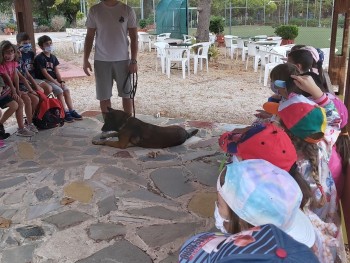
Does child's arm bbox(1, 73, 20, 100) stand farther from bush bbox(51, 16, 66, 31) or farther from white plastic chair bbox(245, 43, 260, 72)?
bush bbox(51, 16, 66, 31)

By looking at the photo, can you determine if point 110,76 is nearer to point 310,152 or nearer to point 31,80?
point 31,80

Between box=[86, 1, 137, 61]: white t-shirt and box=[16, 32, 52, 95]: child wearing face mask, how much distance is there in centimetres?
106

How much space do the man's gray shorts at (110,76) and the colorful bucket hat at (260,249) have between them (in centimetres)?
416

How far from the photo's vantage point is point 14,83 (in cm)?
526

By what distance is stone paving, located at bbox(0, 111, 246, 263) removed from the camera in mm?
2867

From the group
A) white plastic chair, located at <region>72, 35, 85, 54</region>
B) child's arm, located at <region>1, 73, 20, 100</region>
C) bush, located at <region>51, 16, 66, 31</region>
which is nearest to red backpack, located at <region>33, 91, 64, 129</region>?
child's arm, located at <region>1, 73, 20, 100</region>

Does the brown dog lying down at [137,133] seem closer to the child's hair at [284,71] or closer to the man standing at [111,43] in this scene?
the man standing at [111,43]

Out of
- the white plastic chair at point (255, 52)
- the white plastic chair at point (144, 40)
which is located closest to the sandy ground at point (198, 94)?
the white plastic chair at point (255, 52)

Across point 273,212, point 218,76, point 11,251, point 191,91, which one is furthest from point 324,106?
point 218,76

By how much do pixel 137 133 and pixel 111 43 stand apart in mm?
1207

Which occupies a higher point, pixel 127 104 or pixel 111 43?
pixel 111 43

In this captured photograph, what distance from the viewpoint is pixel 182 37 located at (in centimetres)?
1605

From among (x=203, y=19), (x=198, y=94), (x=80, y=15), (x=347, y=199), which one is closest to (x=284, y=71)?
(x=347, y=199)

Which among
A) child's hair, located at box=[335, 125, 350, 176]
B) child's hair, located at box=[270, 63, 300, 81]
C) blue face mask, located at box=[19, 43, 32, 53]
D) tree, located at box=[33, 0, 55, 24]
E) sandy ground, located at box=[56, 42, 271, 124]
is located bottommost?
sandy ground, located at box=[56, 42, 271, 124]
